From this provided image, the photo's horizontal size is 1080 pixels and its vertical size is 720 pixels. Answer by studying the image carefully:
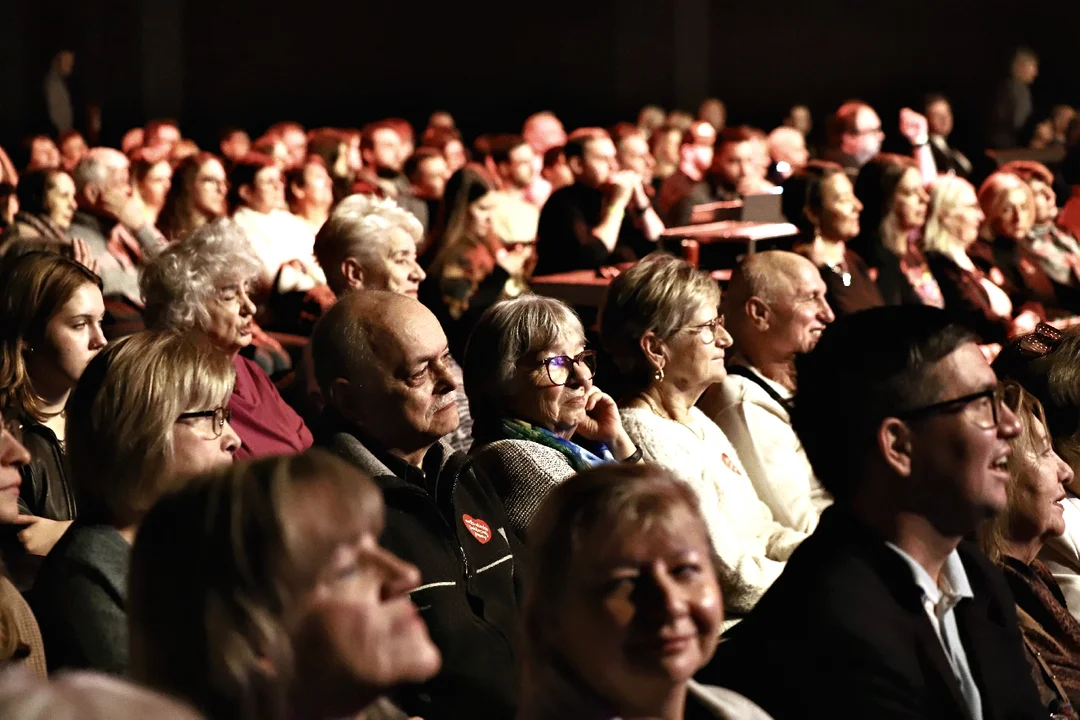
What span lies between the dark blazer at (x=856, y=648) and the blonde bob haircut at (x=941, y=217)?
509 centimetres

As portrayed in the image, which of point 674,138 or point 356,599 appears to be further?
point 674,138

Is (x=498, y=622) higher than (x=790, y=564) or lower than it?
lower

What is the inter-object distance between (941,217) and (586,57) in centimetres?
1078

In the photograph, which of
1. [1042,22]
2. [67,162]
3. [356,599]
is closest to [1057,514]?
[356,599]

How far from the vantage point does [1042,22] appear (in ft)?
55.7

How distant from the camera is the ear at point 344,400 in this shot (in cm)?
309

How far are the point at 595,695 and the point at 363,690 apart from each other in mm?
353

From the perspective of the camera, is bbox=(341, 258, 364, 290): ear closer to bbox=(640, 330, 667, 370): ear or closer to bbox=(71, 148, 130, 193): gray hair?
bbox=(640, 330, 667, 370): ear

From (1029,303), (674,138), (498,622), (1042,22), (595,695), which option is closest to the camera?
(595,695)

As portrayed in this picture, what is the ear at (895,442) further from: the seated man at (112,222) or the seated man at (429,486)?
the seated man at (112,222)

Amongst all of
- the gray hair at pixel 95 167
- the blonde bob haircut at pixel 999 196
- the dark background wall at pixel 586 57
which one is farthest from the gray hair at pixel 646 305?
the dark background wall at pixel 586 57

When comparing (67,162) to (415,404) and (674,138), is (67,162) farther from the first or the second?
(415,404)

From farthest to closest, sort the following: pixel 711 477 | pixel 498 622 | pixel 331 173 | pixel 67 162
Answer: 1. pixel 67 162
2. pixel 331 173
3. pixel 711 477
4. pixel 498 622

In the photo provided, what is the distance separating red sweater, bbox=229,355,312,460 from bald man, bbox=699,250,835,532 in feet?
3.66
